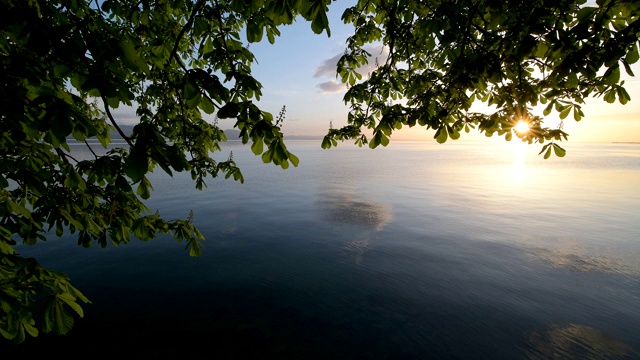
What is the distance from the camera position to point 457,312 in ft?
35.8

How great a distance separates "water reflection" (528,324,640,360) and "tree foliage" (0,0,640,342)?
811 centimetres

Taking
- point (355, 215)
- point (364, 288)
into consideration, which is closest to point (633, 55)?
point (364, 288)

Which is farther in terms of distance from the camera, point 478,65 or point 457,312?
point 457,312

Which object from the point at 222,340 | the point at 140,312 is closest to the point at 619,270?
the point at 222,340

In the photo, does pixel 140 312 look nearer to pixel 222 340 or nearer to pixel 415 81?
pixel 222 340

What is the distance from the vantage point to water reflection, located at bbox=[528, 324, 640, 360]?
29.4 feet

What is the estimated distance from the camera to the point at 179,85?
4.48m

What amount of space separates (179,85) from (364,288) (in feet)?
35.7

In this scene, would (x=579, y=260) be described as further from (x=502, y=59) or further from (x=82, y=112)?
(x=82, y=112)

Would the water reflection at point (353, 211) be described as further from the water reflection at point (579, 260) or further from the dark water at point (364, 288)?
the water reflection at point (579, 260)

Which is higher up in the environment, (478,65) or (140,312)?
(478,65)

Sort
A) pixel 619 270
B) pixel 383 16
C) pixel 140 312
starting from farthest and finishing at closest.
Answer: pixel 619 270
pixel 140 312
pixel 383 16

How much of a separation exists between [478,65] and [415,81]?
2326 millimetres

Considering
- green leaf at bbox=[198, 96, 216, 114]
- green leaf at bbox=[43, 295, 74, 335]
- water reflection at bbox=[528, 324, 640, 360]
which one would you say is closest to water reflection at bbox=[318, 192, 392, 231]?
water reflection at bbox=[528, 324, 640, 360]
